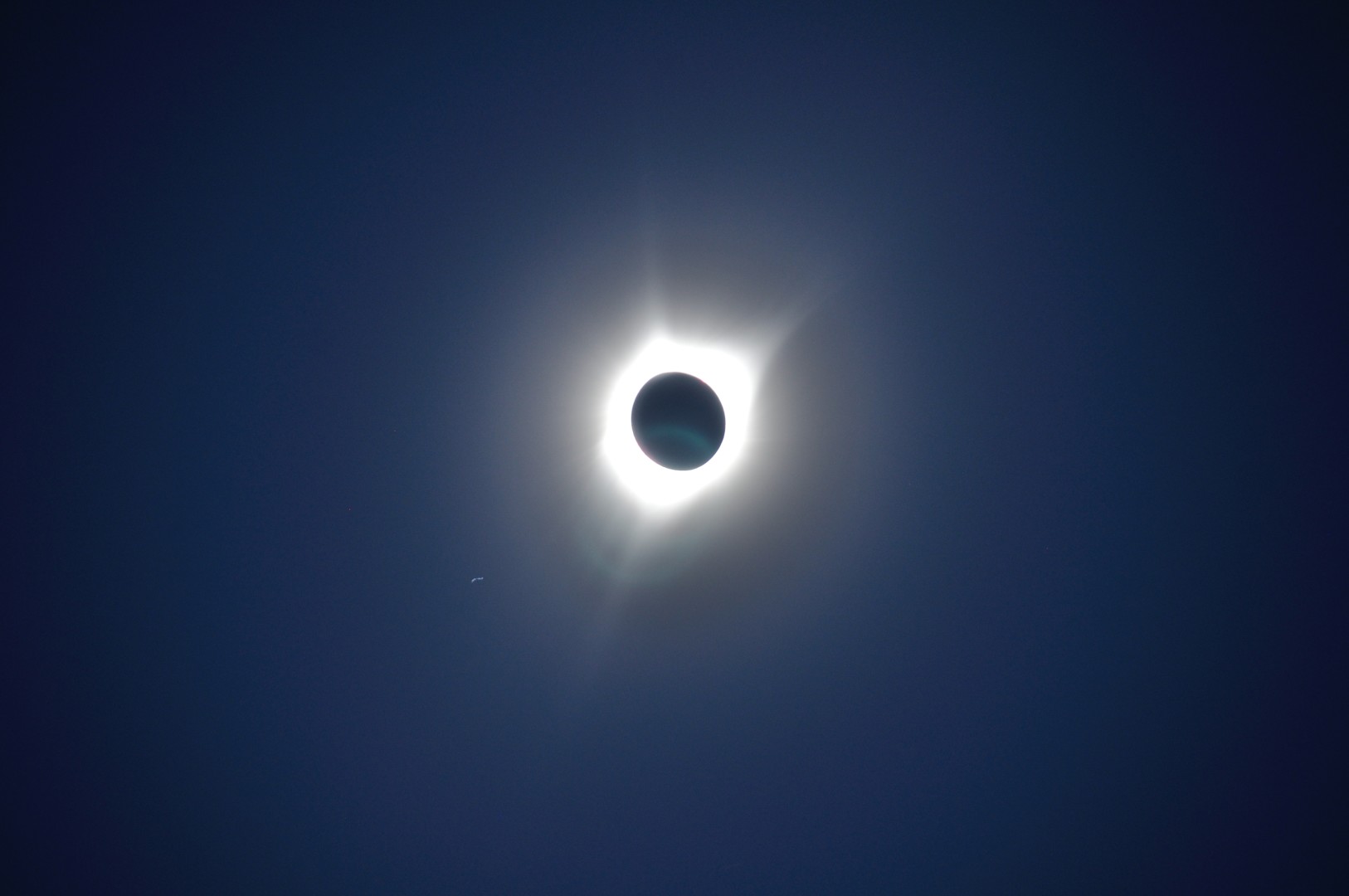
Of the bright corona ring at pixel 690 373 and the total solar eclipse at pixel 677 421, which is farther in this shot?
the bright corona ring at pixel 690 373

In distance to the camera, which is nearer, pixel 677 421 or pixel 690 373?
pixel 677 421

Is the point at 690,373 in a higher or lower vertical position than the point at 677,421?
higher

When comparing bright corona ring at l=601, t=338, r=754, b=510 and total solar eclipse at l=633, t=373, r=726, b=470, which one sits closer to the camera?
total solar eclipse at l=633, t=373, r=726, b=470

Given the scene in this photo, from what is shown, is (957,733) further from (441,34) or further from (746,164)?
(441,34)

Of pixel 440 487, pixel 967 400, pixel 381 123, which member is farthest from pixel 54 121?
pixel 967 400
